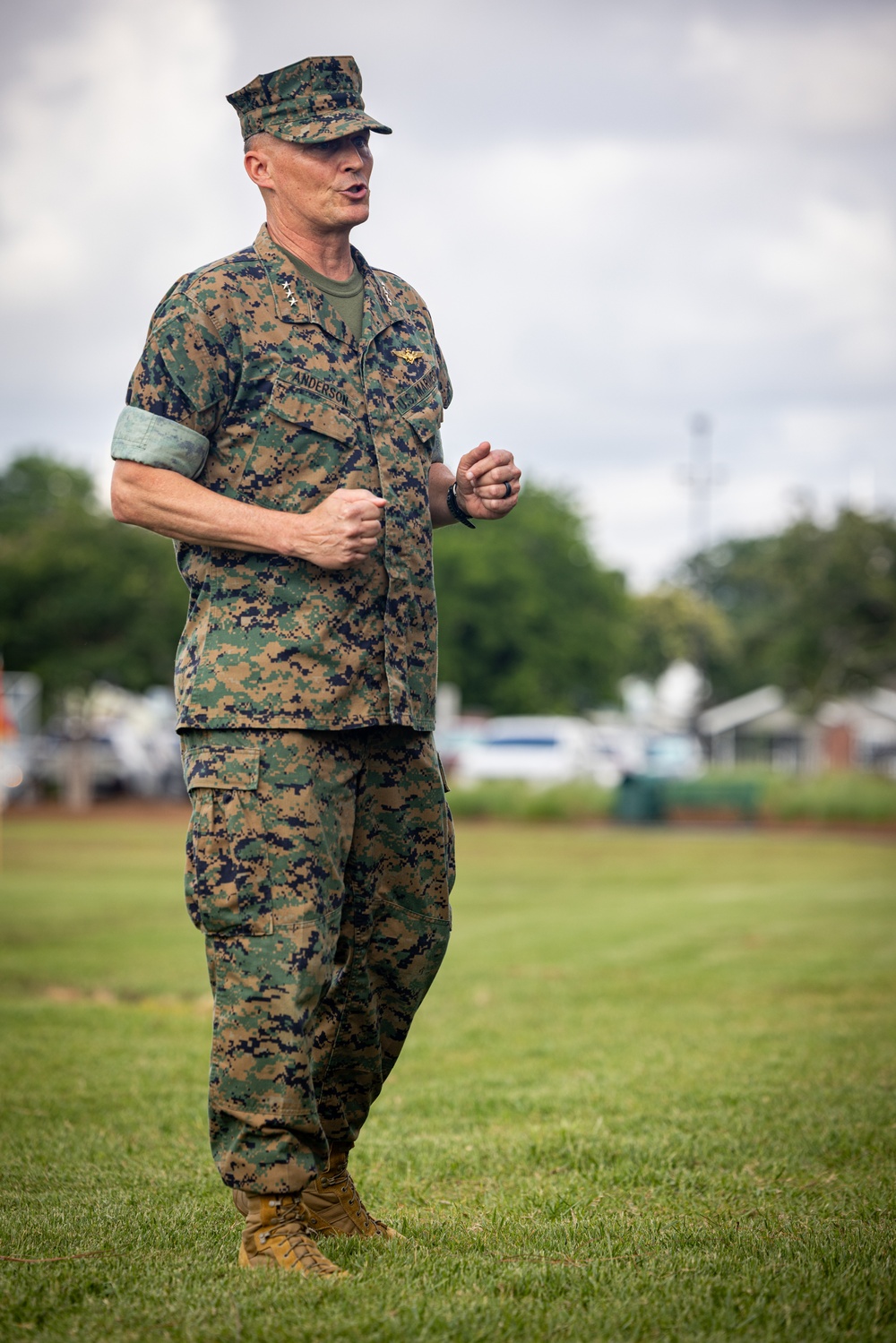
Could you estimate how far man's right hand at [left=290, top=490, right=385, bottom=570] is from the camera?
3.23 m

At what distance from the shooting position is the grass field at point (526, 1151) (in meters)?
2.89

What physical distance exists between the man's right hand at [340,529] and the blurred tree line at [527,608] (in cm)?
3374

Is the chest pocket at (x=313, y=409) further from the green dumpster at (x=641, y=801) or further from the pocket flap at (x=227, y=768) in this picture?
the green dumpster at (x=641, y=801)

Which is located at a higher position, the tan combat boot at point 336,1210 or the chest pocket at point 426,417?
the chest pocket at point 426,417

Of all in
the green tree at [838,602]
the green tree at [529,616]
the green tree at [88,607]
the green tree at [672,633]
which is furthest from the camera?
the green tree at [672,633]

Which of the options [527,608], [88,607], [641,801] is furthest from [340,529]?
[527,608]

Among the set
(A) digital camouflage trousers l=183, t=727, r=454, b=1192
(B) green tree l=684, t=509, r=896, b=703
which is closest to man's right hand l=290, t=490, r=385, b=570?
(A) digital camouflage trousers l=183, t=727, r=454, b=1192

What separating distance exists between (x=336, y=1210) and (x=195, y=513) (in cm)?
167

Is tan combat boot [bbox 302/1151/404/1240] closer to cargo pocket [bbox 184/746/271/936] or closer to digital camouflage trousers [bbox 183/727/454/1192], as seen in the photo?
digital camouflage trousers [bbox 183/727/454/1192]

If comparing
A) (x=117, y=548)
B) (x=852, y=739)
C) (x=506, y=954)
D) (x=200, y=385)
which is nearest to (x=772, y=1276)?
(x=200, y=385)

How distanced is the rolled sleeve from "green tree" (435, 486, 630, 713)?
4993 cm

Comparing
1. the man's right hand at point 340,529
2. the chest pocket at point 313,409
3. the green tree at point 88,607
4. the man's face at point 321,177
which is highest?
the green tree at point 88,607

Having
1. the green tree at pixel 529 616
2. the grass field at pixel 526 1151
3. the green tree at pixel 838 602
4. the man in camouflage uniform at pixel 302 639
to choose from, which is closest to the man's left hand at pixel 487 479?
the man in camouflage uniform at pixel 302 639

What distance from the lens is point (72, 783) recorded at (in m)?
37.8
